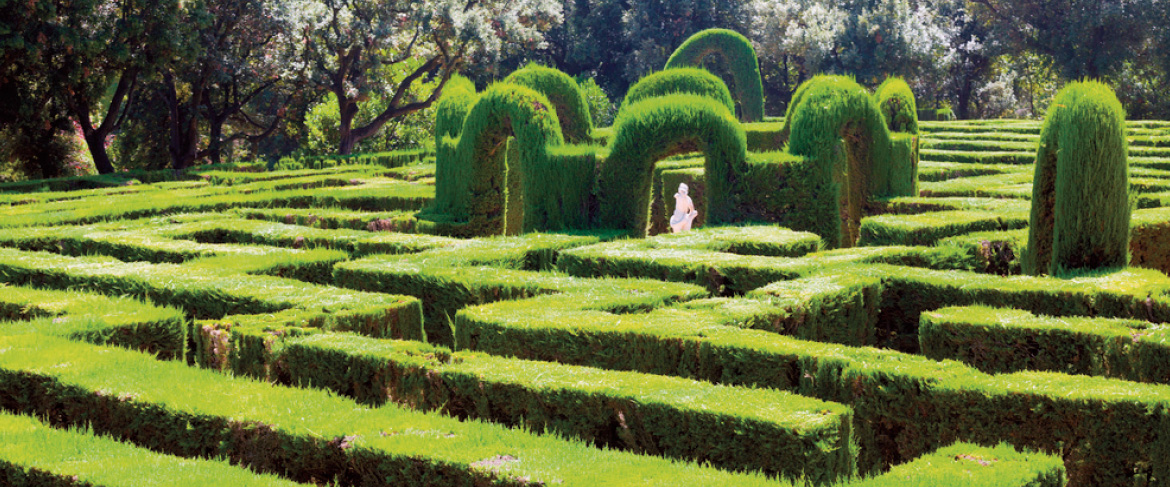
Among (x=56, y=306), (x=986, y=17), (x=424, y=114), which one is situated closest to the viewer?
(x=56, y=306)

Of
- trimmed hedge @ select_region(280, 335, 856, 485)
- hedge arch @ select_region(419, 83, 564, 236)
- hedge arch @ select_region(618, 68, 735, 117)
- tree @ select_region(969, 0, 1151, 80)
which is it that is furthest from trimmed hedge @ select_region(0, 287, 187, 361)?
tree @ select_region(969, 0, 1151, 80)

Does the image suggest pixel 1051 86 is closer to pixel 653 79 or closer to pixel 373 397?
pixel 653 79

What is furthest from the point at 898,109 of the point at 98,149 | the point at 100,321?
the point at 98,149

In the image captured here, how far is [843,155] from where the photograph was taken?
48.9 ft

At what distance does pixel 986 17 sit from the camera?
49969mm

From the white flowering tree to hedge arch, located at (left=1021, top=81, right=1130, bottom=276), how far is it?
25.1m

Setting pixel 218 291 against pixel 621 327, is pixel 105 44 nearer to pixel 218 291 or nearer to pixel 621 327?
pixel 218 291

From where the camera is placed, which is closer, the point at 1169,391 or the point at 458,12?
the point at 1169,391

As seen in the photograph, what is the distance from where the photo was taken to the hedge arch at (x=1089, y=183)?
32.7 feet

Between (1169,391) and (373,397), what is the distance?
17.6 ft

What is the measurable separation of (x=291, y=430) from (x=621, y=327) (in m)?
2.89

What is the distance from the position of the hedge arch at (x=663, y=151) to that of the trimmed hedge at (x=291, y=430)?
26.2ft

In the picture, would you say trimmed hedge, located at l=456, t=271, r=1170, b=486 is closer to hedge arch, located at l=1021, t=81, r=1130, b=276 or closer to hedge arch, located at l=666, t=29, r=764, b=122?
hedge arch, located at l=1021, t=81, r=1130, b=276

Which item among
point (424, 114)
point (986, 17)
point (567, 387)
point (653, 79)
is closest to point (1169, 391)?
point (567, 387)
